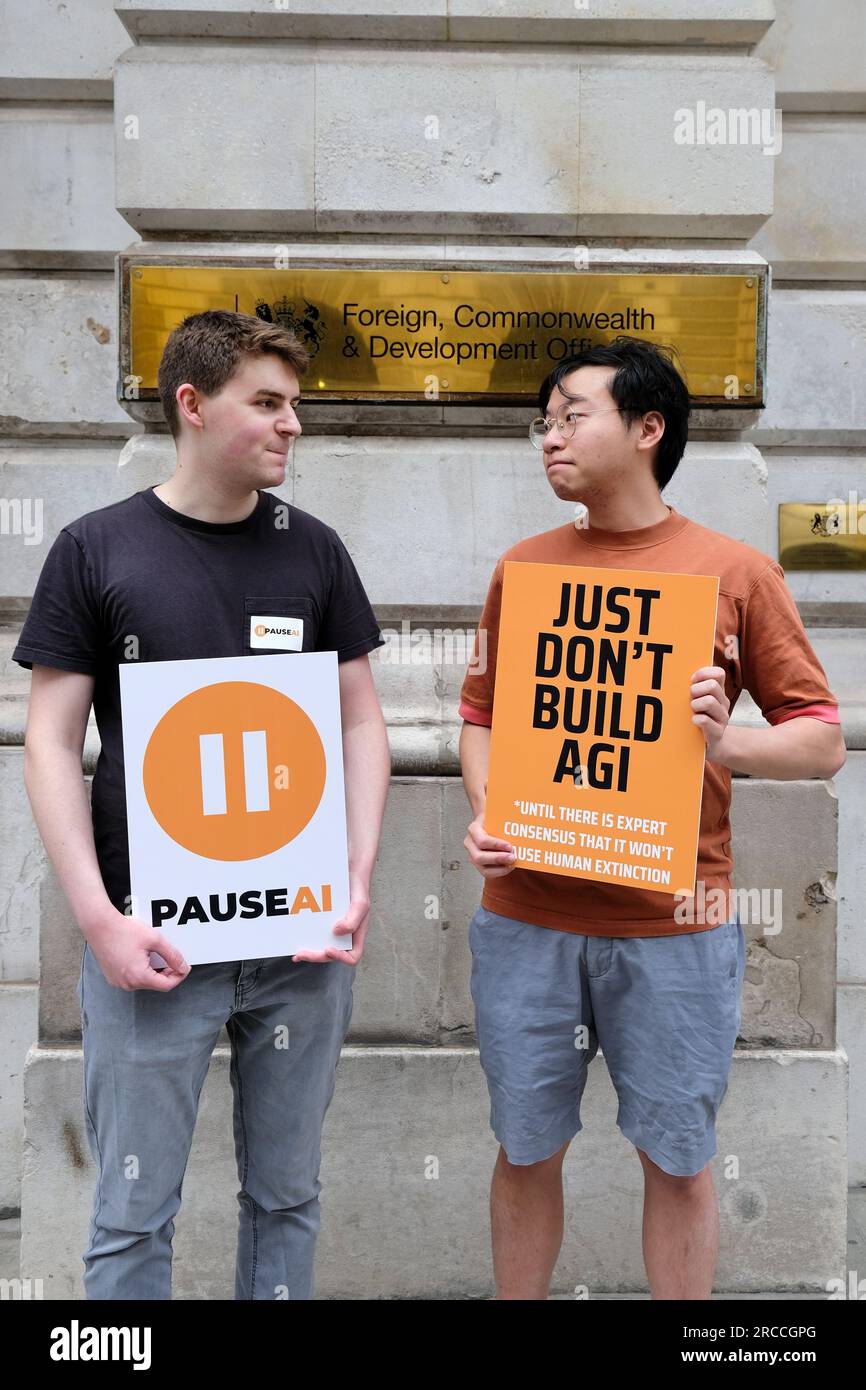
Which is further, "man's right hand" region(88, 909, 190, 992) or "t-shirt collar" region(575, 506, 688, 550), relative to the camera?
"t-shirt collar" region(575, 506, 688, 550)

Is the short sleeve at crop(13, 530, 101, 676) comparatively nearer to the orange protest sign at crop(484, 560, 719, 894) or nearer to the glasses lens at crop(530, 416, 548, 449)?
the orange protest sign at crop(484, 560, 719, 894)

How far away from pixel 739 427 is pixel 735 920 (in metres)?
1.76

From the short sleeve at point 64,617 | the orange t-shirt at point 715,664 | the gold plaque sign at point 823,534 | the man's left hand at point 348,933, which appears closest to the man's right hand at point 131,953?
the man's left hand at point 348,933

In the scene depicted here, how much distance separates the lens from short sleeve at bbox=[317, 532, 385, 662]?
2.42 meters

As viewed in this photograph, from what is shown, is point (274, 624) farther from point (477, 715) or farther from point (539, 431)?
point (539, 431)

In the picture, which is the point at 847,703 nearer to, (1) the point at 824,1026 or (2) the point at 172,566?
(1) the point at 824,1026

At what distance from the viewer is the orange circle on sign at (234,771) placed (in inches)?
86.9

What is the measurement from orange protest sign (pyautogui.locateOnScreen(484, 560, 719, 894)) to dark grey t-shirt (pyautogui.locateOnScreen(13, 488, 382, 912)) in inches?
16.1

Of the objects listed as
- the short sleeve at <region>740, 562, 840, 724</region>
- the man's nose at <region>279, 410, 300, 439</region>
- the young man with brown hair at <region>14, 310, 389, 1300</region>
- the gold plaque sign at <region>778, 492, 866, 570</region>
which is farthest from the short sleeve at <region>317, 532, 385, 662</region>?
the gold plaque sign at <region>778, 492, 866, 570</region>

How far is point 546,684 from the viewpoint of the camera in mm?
2348

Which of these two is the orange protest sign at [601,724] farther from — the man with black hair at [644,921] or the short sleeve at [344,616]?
the short sleeve at [344,616]

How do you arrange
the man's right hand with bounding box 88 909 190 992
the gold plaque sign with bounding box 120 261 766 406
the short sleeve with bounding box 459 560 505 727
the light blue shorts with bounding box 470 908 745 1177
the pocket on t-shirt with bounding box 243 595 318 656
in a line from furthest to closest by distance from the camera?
the gold plaque sign with bounding box 120 261 766 406, the short sleeve with bounding box 459 560 505 727, the light blue shorts with bounding box 470 908 745 1177, the pocket on t-shirt with bounding box 243 595 318 656, the man's right hand with bounding box 88 909 190 992

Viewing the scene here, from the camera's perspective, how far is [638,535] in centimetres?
244
